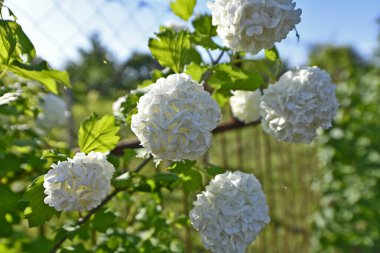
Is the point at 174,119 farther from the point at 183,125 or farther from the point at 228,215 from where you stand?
the point at 228,215

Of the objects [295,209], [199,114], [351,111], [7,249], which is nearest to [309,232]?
[295,209]

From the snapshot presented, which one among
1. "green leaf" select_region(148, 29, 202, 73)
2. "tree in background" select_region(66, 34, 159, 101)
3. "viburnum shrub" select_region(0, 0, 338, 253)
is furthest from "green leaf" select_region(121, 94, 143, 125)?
"tree in background" select_region(66, 34, 159, 101)

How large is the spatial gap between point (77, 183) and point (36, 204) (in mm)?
111

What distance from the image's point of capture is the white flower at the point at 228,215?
1.03m

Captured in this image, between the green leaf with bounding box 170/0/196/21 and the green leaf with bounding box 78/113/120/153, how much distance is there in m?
0.40

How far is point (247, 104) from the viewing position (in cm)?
146

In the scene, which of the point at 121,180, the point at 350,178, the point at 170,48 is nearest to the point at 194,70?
the point at 170,48

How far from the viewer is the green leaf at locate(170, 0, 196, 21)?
1251 millimetres

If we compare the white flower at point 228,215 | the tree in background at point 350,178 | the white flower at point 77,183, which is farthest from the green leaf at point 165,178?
the tree in background at point 350,178

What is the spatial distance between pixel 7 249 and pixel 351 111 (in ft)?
9.49

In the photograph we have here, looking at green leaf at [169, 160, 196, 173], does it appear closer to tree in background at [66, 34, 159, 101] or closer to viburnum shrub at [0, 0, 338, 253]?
viburnum shrub at [0, 0, 338, 253]

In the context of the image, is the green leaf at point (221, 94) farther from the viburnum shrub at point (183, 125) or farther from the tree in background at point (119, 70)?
the tree in background at point (119, 70)

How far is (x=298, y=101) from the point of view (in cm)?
117

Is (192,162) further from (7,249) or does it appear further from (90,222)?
(7,249)
